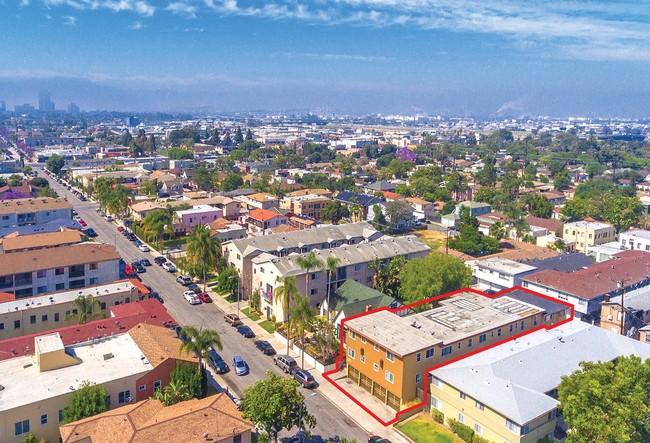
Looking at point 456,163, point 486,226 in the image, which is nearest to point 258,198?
point 486,226

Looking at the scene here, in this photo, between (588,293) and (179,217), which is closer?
(588,293)

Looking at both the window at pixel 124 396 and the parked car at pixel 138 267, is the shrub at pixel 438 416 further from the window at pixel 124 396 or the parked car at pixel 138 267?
the parked car at pixel 138 267

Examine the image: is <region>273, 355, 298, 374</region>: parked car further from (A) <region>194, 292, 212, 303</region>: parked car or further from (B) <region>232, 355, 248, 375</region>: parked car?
(A) <region>194, 292, 212, 303</region>: parked car

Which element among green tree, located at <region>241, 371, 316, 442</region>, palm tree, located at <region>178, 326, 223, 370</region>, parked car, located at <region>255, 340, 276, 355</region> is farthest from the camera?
parked car, located at <region>255, 340, 276, 355</region>

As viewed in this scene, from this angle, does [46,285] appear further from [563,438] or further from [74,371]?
[563,438]

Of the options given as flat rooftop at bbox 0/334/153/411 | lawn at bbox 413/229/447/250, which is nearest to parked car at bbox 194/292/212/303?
flat rooftop at bbox 0/334/153/411

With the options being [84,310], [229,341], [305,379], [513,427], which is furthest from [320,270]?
[513,427]

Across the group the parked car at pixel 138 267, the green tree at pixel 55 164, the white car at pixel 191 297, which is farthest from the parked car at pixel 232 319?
the green tree at pixel 55 164
